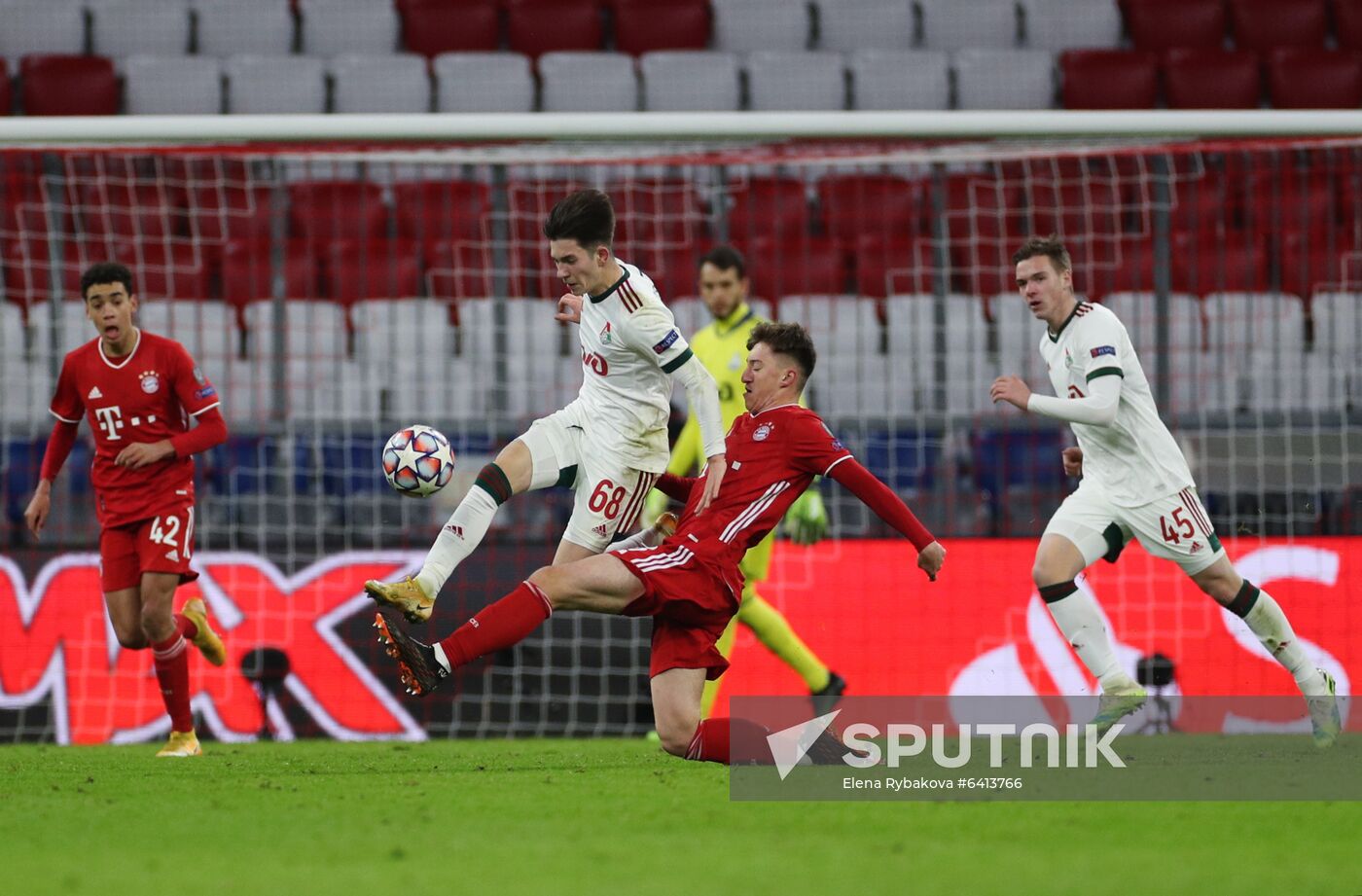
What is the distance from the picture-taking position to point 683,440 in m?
8.54

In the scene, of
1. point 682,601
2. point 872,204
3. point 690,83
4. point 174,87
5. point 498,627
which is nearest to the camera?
point 498,627

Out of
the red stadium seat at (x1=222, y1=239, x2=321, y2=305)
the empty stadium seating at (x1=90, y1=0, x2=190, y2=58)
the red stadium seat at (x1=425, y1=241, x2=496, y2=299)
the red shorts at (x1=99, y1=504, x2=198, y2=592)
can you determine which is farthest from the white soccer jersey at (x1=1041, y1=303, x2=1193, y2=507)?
the empty stadium seating at (x1=90, y1=0, x2=190, y2=58)

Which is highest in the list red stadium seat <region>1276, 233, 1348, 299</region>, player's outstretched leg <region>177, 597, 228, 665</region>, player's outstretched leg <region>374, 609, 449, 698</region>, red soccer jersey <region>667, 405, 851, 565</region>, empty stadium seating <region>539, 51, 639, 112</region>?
empty stadium seating <region>539, 51, 639, 112</region>

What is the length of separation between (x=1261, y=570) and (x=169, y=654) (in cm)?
558

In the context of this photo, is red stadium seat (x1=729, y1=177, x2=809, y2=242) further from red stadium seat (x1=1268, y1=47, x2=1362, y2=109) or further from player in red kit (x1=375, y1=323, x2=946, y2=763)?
player in red kit (x1=375, y1=323, x2=946, y2=763)

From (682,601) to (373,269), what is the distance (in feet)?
20.9

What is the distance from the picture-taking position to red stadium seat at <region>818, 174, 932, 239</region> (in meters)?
11.6

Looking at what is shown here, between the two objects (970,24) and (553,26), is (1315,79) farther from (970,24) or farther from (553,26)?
(553,26)

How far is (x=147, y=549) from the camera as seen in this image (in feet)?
23.8

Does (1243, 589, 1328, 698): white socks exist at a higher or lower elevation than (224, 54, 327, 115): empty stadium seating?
lower

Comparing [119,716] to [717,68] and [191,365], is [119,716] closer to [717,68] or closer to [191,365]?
[191,365]

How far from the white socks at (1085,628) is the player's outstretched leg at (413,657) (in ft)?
8.91

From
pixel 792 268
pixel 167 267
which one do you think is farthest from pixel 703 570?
pixel 167 267

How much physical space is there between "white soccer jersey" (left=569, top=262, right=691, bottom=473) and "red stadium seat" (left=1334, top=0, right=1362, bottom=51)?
947cm
